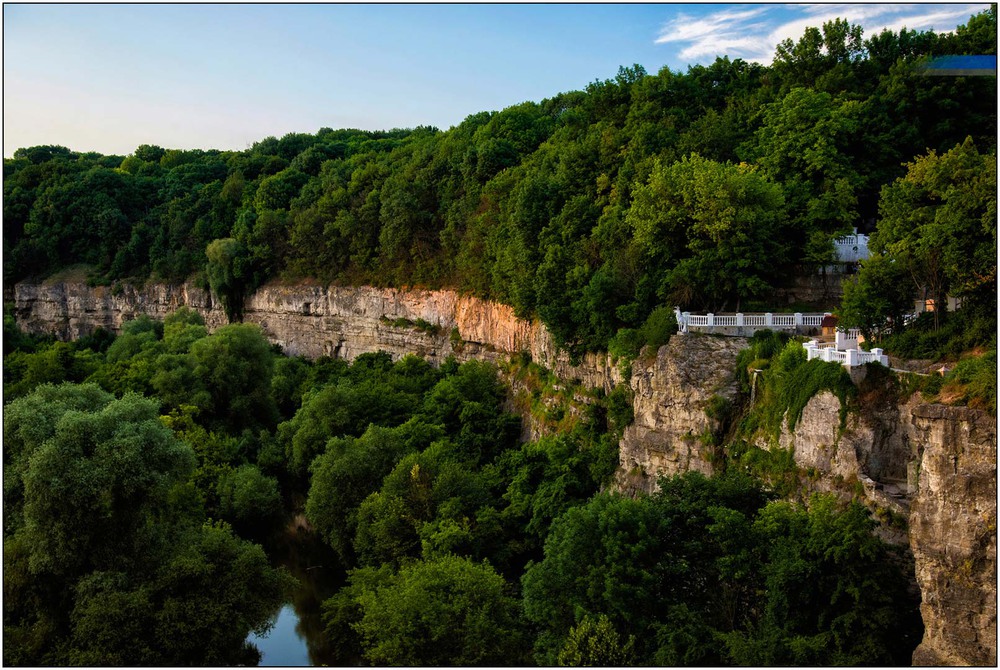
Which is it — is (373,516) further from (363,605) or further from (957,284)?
(957,284)

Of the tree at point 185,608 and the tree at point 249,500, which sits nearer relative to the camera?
the tree at point 185,608

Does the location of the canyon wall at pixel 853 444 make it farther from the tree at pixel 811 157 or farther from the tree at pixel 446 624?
the tree at pixel 446 624

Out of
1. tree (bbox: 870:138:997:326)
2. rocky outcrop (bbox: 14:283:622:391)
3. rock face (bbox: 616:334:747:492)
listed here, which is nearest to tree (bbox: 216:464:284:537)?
rocky outcrop (bbox: 14:283:622:391)

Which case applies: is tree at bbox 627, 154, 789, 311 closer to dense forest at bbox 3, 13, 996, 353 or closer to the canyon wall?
dense forest at bbox 3, 13, 996, 353

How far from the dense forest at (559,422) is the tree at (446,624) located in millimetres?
87

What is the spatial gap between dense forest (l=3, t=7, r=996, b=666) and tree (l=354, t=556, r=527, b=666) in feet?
0.28

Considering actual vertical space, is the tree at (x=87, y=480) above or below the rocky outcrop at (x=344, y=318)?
below

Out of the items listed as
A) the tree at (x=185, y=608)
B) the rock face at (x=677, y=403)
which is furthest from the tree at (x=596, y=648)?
the tree at (x=185, y=608)

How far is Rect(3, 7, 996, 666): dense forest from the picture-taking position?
22891mm

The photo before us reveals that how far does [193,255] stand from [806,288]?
2227 inches

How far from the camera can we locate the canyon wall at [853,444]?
19.3 metres

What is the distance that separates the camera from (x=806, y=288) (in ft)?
109

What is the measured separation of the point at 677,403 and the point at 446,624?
1076cm

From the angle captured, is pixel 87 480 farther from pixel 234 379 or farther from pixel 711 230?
pixel 234 379
